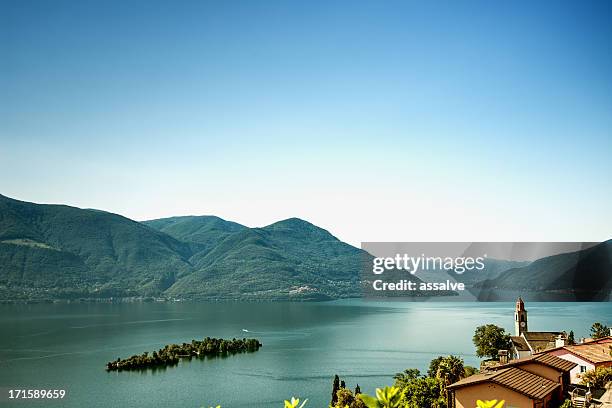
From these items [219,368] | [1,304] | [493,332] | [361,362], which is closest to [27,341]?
[219,368]

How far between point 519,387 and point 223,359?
56.6 metres

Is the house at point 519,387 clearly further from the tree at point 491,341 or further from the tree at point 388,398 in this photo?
the tree at point 491,341

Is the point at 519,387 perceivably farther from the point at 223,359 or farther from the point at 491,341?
the point at 223,359

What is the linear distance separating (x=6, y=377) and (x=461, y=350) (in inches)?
2015

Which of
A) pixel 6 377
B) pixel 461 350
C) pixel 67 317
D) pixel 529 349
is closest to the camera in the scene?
pixel 529 349

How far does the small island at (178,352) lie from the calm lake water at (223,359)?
1.73 m

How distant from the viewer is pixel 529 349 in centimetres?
4303

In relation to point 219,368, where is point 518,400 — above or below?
above

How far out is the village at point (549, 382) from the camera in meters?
17.7

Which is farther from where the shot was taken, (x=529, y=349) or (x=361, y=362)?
(x=361, y=362)

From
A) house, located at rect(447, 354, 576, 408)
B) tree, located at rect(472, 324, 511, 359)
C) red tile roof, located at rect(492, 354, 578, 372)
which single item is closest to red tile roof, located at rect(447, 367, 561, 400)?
house, located at rect(447, 354, 576, 408)

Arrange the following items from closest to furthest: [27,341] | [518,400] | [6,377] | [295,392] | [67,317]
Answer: [518,400]
[295,392]
[6,377]
[27,341]
[67,317]

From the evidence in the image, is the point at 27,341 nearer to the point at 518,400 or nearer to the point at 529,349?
the point at 529,349

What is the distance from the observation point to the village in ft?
58.1
